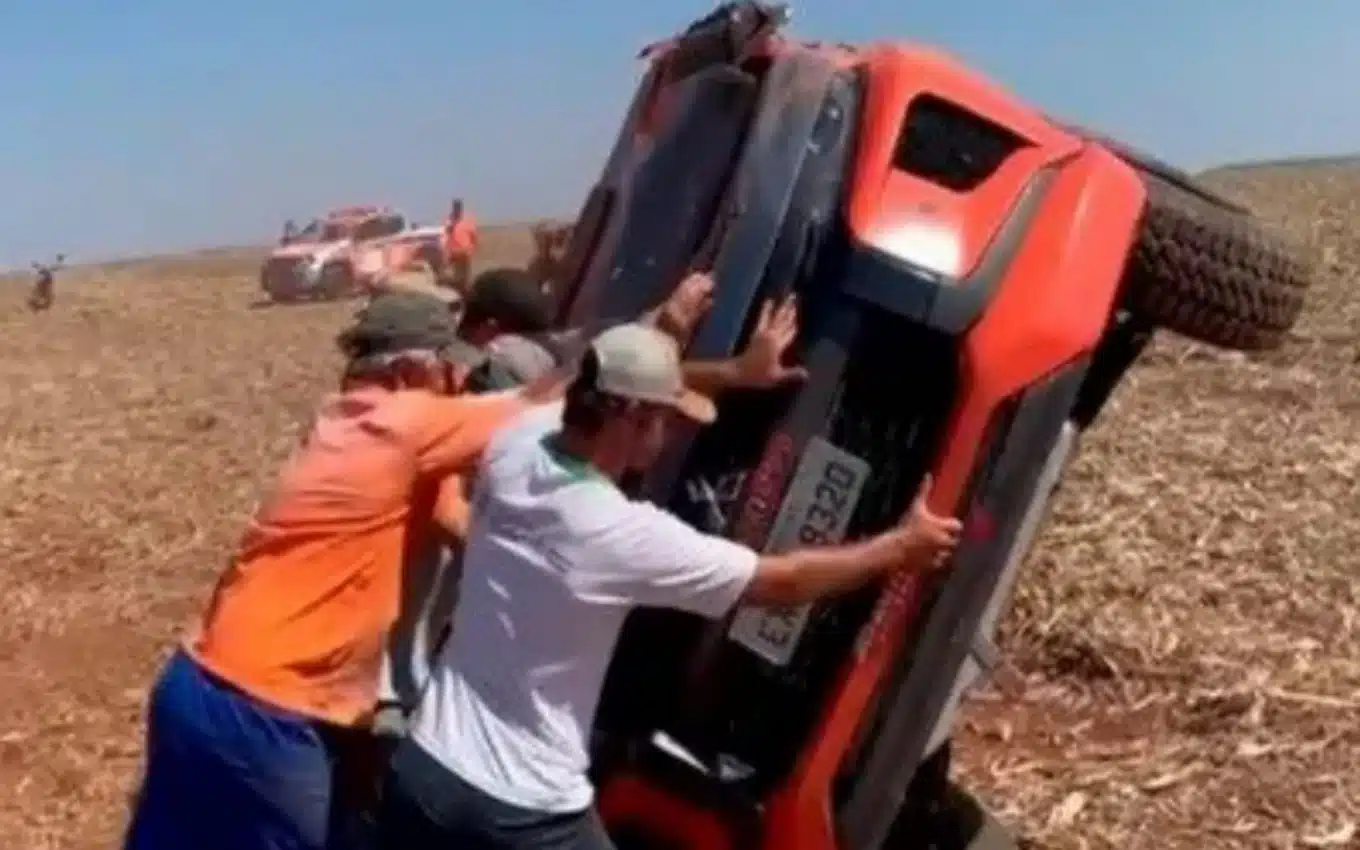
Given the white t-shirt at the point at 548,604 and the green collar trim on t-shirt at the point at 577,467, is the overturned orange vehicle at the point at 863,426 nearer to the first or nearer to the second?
the white t-shirt at the point at 548,604

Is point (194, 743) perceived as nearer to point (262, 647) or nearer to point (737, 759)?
point (262, 647)

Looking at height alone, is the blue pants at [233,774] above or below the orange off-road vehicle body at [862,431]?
below

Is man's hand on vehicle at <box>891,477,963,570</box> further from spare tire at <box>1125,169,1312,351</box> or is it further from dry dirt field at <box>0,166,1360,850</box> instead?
dry dirt field at <box>0,166,1360,850</box>

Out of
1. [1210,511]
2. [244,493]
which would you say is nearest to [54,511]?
[244,493]

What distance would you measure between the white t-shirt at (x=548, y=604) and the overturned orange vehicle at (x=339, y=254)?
90.5 ft

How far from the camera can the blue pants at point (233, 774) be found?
5.08 meters

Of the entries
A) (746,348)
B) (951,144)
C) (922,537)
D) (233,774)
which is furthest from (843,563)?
(233,774)

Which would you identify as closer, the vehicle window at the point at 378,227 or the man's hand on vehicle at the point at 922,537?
the man's hand on vehicle at the point at 922,537

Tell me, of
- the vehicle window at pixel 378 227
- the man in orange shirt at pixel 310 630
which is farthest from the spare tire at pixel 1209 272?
the vehicle window at pixel 378 227

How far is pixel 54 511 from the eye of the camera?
12938 mm

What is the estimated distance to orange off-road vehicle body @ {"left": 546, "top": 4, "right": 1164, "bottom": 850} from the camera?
4.74 metres

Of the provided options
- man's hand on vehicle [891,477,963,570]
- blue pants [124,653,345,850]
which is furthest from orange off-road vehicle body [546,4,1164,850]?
blue pants [124,653,345,850]

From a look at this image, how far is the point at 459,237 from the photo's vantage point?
31594 millimetres

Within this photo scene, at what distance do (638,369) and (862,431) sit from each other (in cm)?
81
